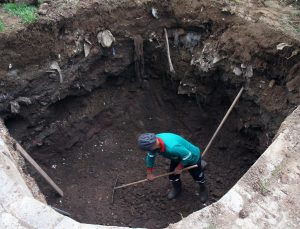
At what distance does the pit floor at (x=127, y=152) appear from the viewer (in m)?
6.25

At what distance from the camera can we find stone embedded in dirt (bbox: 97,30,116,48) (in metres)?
6.73

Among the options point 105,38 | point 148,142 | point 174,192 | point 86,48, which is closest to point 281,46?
point 148,142

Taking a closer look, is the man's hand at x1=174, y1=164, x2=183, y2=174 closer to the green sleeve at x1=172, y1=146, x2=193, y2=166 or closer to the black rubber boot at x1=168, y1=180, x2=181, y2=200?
the green sleeve at x1=172, y1=146, x2=193, y2=166

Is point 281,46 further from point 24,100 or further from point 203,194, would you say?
point 24,100

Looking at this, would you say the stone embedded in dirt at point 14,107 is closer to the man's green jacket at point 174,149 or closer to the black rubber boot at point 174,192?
the man's green jacket at point 174,149

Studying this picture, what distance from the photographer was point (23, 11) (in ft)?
20.8

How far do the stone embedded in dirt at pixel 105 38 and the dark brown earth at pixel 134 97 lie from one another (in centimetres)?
9

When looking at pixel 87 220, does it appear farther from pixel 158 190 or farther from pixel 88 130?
pixel 88 130

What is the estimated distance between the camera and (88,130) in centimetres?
715

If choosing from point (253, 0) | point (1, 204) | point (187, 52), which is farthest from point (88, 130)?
point (253, 0)

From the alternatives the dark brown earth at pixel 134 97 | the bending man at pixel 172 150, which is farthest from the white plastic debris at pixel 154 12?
the bending man at pixel 172 150

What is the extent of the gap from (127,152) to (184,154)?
81.8 inches

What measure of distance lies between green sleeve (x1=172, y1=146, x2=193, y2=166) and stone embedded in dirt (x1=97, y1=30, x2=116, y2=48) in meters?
2.49

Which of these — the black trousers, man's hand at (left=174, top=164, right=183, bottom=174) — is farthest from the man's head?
the black trousers
